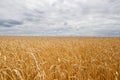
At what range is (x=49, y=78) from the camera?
1.92 metres

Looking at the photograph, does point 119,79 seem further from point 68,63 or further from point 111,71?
point 68,63

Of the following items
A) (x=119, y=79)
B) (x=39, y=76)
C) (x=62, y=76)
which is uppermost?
(x=39, y=76)

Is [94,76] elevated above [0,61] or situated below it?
below

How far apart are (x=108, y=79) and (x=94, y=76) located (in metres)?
0.24

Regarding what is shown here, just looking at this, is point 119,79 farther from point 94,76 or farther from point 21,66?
point 21,66

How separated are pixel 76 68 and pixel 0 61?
1385 millimetres

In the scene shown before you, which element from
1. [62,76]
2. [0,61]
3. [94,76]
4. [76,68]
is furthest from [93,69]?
[0,61]

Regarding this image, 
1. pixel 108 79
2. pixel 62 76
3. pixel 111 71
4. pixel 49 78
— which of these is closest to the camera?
pixel 49 78

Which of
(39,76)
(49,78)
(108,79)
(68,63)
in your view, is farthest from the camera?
(68,63)

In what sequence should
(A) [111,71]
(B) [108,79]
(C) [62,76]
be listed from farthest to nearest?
(A) [111,71] → (B) [108,79] → (C) [62,76]

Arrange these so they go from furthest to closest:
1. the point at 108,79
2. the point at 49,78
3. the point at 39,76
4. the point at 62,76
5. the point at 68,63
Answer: the point at 68,63, the point at 108,79, the point at 62,76, the point at 49,78, the point at 39,76

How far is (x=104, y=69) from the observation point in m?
2.59

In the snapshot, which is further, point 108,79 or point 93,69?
point 93,69

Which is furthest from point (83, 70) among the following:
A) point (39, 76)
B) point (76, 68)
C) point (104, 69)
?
point (39, 76)
